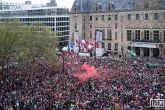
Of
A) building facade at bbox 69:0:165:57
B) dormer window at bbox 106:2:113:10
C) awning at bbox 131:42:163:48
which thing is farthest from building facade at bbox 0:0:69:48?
awning at bbox 131:42:163:48

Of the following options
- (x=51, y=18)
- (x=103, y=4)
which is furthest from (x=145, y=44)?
(x=51, y=18)

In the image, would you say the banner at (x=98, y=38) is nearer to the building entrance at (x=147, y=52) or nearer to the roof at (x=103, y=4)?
the building entrance at (x=147, y=52)

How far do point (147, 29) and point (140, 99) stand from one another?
42.9m

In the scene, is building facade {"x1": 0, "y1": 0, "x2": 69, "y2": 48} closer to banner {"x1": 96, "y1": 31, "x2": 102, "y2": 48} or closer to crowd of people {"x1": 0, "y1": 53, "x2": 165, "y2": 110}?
banner {"x1": 96, "y1": 31, "x2": 102, "y2": 48}

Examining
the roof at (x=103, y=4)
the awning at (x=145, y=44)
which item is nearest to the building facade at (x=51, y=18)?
the roof at (x=103, y=4)

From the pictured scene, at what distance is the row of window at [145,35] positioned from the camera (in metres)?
70.0

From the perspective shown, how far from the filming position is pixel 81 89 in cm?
3725

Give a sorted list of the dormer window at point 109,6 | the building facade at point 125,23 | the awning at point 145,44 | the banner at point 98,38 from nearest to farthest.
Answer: the banner at point 98,38 < the awning at point 145,44 < the building facade at point 125,23 < the dormer window at point 109,6

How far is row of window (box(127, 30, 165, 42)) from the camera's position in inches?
2756

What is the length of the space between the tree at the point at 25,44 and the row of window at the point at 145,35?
25.9 m

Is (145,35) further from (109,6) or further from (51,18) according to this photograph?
(51,18)

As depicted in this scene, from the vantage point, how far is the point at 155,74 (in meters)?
43.5

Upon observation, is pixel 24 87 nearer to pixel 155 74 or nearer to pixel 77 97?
pixel 77 97

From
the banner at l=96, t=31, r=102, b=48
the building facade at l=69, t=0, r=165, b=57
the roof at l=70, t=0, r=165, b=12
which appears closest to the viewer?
the banner at l=96, t=31, r=102, b=48
